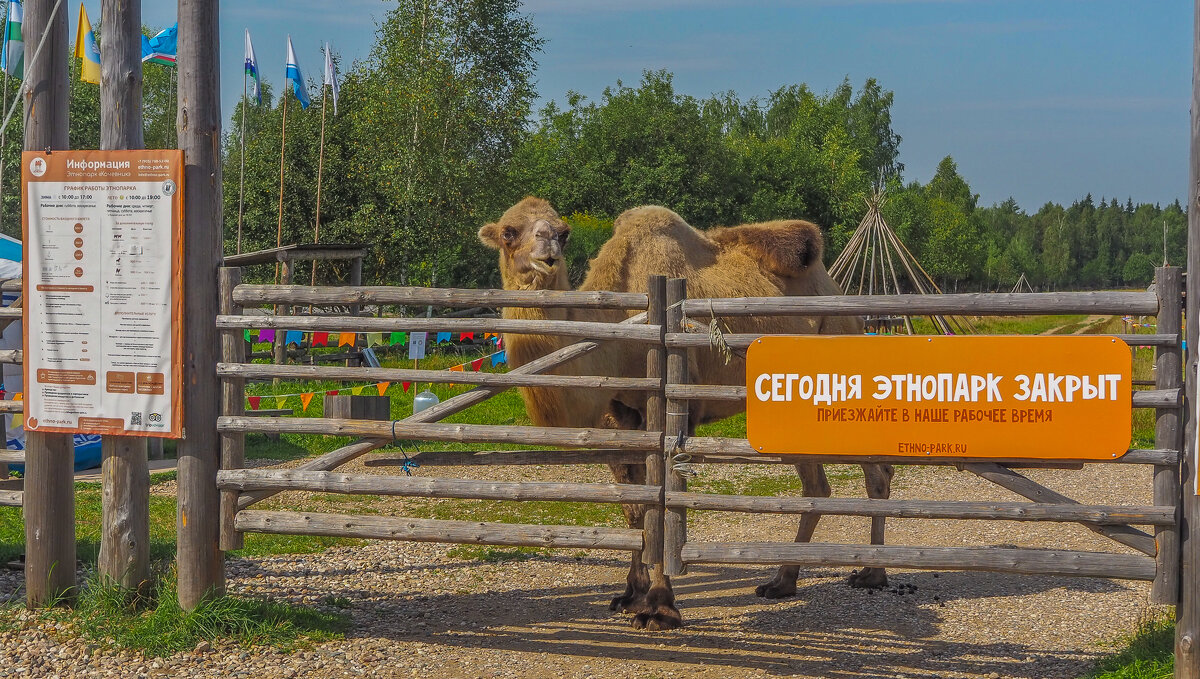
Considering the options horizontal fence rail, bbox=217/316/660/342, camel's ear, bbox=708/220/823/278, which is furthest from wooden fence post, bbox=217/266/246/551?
camel's ear, bbox=708/220/823/278

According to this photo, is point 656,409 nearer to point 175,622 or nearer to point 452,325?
point 452,325

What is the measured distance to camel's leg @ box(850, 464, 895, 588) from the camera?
7090 mm

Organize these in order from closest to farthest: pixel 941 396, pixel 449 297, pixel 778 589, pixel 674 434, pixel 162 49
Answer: pixel 941 396
pixel 674 434
pixel 449 297
pixel 778 589
pixel 162 49

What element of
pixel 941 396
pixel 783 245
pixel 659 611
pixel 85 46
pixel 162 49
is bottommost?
pixel 659 611

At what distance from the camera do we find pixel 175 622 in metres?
5.36

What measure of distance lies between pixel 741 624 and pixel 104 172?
4.33m

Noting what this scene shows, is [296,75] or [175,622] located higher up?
[296,75]

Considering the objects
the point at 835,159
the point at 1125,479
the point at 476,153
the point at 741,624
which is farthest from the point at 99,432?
the point at 835,159

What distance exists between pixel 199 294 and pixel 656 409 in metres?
2.45

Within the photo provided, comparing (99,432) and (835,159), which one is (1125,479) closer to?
(99,432)

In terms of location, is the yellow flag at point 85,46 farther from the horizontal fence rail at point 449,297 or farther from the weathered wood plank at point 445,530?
the weathered wood plank at point 445,530

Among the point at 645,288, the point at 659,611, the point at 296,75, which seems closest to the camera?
the point at 659,611

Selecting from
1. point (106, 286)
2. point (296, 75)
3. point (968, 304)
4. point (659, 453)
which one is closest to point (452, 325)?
point (659, 453)

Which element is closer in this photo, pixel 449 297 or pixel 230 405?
pixel 449 297
